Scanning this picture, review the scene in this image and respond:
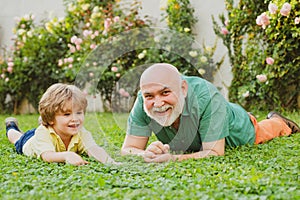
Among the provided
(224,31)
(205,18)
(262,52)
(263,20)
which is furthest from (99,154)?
(205,18)

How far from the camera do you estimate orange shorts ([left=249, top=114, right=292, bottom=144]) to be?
11.9 feet

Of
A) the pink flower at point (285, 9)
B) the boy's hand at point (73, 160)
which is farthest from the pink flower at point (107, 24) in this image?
the boy's hand at point (73, 160)

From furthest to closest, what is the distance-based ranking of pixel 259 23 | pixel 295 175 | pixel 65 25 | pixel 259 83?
1. pixel 65 25
2. pixel 259 83
3. pixel 259 23
4. pixel 295 175

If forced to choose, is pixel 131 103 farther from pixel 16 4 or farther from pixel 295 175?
pixel 16 4

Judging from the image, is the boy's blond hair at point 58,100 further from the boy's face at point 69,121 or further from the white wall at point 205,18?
the white wall at point 205,18

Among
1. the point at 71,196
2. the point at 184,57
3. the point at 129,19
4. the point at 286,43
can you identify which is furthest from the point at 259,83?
the point at 71,196

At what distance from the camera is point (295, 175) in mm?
2371

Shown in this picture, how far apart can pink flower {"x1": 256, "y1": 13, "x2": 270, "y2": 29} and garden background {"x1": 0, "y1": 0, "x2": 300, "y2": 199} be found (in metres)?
0.01

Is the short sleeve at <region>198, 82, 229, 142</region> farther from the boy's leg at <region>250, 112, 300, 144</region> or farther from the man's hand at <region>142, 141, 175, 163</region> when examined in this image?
the boy's leg at <region>250, 112, 300, 144</region>

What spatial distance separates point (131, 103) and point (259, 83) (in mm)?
2909

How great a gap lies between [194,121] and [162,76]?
1.33 ft

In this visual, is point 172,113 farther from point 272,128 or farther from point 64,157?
point 272,128

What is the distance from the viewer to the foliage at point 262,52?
5.30m

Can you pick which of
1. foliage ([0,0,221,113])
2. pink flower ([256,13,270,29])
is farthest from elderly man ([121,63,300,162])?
pink flower ([256,13,270,29])
